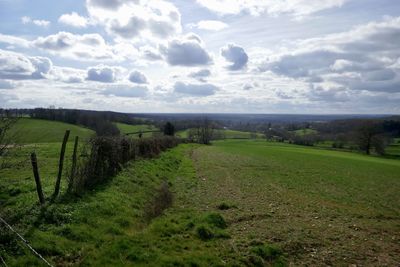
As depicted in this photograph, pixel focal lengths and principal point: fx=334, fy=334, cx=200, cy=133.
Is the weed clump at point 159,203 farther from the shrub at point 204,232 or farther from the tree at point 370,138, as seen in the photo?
the tree at point 370,138

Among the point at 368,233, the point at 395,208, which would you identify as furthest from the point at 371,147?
the point at 368,233

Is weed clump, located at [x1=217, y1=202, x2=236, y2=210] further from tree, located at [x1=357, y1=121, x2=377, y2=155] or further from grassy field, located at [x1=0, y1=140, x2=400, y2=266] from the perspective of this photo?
tree, located at [x1=357, y1=121, x2=377, y2=155]

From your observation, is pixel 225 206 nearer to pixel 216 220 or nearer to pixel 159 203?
pixel 159 203

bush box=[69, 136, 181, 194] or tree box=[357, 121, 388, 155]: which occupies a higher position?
bush box=[69, 136, 181, 194]

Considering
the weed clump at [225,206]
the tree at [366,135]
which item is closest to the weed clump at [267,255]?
the weed clump at [225,206]

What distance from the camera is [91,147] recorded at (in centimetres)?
1742

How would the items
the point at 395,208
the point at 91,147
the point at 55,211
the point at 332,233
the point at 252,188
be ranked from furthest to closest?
1. the point at 252,188
2. the point at 395,208
3. the point at 91,147
4. the point at 332,233
5. the point at 55,211

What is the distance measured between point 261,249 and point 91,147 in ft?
35.0

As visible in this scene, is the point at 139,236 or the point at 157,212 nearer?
the point at 139,236

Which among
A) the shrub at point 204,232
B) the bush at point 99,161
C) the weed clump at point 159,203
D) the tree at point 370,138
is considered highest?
the bush at point 99,161

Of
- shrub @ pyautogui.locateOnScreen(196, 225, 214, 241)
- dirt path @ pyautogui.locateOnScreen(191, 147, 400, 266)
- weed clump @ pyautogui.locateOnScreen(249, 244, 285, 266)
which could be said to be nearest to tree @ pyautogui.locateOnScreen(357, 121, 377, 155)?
dirt path @ pyautogui.locateOnScreen(191, 147, 400, 266)

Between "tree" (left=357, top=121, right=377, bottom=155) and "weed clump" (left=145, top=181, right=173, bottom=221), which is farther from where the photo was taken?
"tree" (left=357, top=121, right=377, bottom=155)

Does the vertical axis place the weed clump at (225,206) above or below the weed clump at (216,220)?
below

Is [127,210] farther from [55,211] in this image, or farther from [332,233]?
[332,233]
